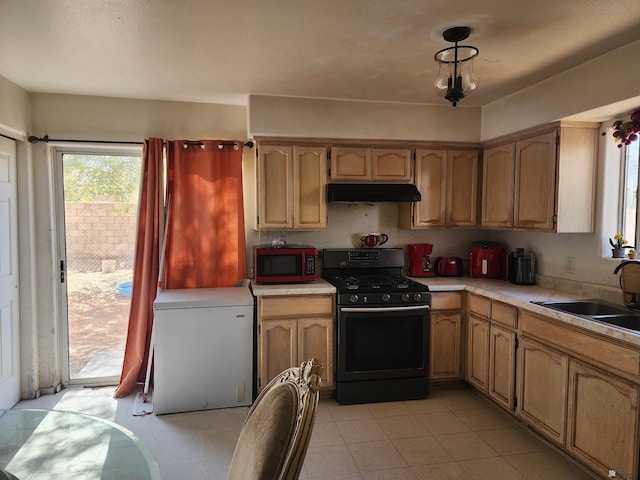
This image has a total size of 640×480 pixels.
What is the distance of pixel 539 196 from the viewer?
3096 mm

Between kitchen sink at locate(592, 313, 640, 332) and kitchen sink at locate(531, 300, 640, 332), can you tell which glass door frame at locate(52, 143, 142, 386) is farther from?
kitchen sink at locate(592, 313, 640, 332)

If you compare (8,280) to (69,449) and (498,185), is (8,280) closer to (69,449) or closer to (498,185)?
(69,449)

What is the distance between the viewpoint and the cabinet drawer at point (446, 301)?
348 cm

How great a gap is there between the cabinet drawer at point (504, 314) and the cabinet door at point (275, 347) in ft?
4.79

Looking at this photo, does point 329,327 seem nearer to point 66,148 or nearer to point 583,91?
point 583,91

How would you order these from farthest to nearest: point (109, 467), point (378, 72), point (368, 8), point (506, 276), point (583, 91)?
point (506, 276) → point (378, 72) → point (583, 91) → point (368, 8) → point (109, 467)

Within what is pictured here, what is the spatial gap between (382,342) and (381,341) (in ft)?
0.04

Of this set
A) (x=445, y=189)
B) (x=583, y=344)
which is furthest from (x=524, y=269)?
(x=583, y=344)

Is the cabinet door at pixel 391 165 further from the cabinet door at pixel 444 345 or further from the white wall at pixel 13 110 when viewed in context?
the white wall at pixel 13 110

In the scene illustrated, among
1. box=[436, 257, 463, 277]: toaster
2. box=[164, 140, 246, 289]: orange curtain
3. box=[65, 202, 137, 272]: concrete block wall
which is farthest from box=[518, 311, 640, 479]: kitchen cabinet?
box=[65, 202, 137, 272]: concrete block wall

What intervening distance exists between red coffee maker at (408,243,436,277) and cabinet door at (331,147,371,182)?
2.67 feet

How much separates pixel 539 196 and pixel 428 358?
1.47 meters

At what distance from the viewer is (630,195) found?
2848 mm

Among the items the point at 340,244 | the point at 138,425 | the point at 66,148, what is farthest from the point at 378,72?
the point at 138,425
